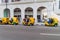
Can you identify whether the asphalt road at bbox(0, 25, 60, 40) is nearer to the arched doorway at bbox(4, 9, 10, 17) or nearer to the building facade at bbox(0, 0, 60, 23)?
the building facade at bbox(0, 0, 60, 23)

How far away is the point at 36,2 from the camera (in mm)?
38531

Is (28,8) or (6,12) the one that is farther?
(6,12)

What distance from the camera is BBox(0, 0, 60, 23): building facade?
3756 cm

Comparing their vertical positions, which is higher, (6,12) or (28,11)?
(28,11)

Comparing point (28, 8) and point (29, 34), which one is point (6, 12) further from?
point (29, 34)

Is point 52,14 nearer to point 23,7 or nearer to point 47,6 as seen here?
point 47,6

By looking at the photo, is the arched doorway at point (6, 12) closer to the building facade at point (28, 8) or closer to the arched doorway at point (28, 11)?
the building facade at point (28, 8)

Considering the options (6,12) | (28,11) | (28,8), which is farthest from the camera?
(6,12)

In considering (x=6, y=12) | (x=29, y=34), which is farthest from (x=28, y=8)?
(x=29, y=34)

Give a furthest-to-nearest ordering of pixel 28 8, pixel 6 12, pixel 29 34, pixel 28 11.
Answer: pixel 6 12
pixel 28 11
pixel 28 8
pixel 29 34

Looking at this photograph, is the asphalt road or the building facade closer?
the asphalt road

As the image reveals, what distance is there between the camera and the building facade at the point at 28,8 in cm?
3756

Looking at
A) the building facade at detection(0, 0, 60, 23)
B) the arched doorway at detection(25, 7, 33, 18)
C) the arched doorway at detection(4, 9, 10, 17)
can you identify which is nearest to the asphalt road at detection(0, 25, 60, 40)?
the building facade at detection(0, 0, 60, 23)

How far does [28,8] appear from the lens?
41.0m
